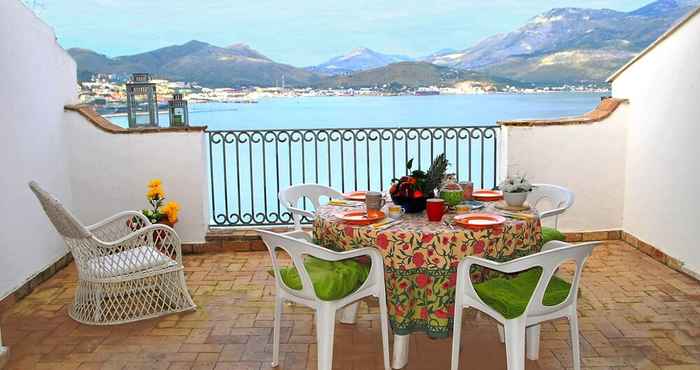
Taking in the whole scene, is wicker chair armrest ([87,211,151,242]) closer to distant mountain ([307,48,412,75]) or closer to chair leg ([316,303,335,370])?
chair leg ([316,303,335,370])

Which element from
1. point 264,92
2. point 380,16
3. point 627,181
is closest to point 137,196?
point 264,92

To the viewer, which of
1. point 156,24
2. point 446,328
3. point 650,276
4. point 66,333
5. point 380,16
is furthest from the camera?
point 380,16

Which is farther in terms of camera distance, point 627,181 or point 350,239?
point 627,181

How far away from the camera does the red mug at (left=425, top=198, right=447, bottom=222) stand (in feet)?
8.87

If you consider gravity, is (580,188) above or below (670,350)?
above

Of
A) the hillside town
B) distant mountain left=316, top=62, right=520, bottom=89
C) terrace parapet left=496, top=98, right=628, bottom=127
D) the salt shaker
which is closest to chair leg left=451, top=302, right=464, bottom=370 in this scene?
the salt shaker

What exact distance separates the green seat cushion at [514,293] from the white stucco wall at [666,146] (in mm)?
2006

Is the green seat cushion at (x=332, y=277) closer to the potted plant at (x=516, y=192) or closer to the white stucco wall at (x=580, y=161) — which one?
the potted plant at (x=516, y=192)

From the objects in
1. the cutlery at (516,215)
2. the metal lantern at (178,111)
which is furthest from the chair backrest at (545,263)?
the metal lantern at (178,111)

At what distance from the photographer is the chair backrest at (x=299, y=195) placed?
11.5ft

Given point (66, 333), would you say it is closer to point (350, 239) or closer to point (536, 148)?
point (350, 239)

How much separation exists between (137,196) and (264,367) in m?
2.64

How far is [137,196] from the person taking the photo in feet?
16.1

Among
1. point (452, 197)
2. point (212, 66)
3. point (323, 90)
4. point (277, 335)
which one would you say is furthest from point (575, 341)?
point (212, 66)
